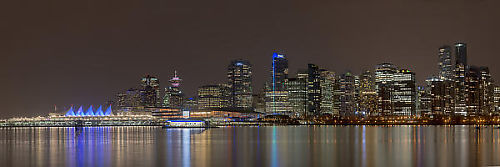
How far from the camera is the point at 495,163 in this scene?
45.9m

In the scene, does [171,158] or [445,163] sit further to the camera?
[171,158]

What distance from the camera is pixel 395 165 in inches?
1833

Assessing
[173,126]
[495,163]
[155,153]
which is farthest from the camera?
[173,126]

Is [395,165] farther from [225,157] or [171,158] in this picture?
[171,158]

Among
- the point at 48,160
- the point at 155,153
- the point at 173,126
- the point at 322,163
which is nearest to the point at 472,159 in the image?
the point at 322,163

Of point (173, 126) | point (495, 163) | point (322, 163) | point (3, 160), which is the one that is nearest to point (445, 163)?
point (495, 163)

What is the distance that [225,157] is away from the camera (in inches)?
2201

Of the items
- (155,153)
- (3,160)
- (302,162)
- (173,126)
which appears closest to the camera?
(302,162)

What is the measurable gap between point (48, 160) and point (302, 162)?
23.4m

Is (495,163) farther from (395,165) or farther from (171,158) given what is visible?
(171,158)

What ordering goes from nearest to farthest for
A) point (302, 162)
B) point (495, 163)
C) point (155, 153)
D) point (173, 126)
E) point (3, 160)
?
point (495, 163) < point (302, 162) < point (3, 160) < point (155, 153) < point (173, 126)

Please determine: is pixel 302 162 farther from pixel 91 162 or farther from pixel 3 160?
pixel 3 160

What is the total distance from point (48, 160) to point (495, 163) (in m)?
38.9

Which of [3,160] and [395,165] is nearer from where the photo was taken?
[395,165]
